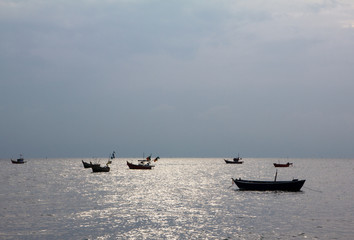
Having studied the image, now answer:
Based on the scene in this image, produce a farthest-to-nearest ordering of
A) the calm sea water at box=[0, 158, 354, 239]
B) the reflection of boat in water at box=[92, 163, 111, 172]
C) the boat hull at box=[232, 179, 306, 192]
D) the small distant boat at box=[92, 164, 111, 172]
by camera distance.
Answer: the small distant boat at box=[92, 164, 111, 172], the reflection of boat in water at box=[92, 163, 111, 172], the boat hull at box=[232, 179, 306, 192], the calm sea water at box=[0, 158, 354, 239]

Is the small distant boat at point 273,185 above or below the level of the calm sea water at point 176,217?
above

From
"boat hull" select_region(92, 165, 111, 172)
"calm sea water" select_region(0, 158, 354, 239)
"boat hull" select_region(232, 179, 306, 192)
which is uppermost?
"boat hull" select_region(232, 179, 306, 192)

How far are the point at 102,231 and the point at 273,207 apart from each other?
23299 millimetres

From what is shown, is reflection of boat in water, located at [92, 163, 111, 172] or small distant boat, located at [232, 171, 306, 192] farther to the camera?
reflection of boat in water, located at [92, 163, 111, 172]

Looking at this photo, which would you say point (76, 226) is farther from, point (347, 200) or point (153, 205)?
point (347, 200)

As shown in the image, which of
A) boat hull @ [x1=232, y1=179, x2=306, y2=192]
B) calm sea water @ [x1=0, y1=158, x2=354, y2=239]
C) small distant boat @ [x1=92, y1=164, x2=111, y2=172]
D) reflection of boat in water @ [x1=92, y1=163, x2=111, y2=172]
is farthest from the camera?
small distant boat @ [x1=92, y1=164, x2=111, y2=172]

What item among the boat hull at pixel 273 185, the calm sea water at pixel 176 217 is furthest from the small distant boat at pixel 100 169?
the boat hull at pixel 273 185

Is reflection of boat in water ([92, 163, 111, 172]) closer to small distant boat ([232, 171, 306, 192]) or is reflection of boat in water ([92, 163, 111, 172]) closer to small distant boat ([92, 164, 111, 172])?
small distant boat ([92, 164, 111, 172])

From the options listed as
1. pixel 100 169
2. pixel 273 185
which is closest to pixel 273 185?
pixel 273 185

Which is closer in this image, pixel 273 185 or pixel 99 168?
pixel 273 185

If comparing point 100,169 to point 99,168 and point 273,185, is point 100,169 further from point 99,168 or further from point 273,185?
point 273,185

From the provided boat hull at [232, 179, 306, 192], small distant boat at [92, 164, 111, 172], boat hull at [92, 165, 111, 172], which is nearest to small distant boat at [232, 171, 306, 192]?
boat hull at [232, 179, 306, 192]

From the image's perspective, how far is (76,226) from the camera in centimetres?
3394

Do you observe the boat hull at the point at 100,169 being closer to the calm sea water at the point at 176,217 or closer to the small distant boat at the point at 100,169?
the small distant boat at the point at 100,169
